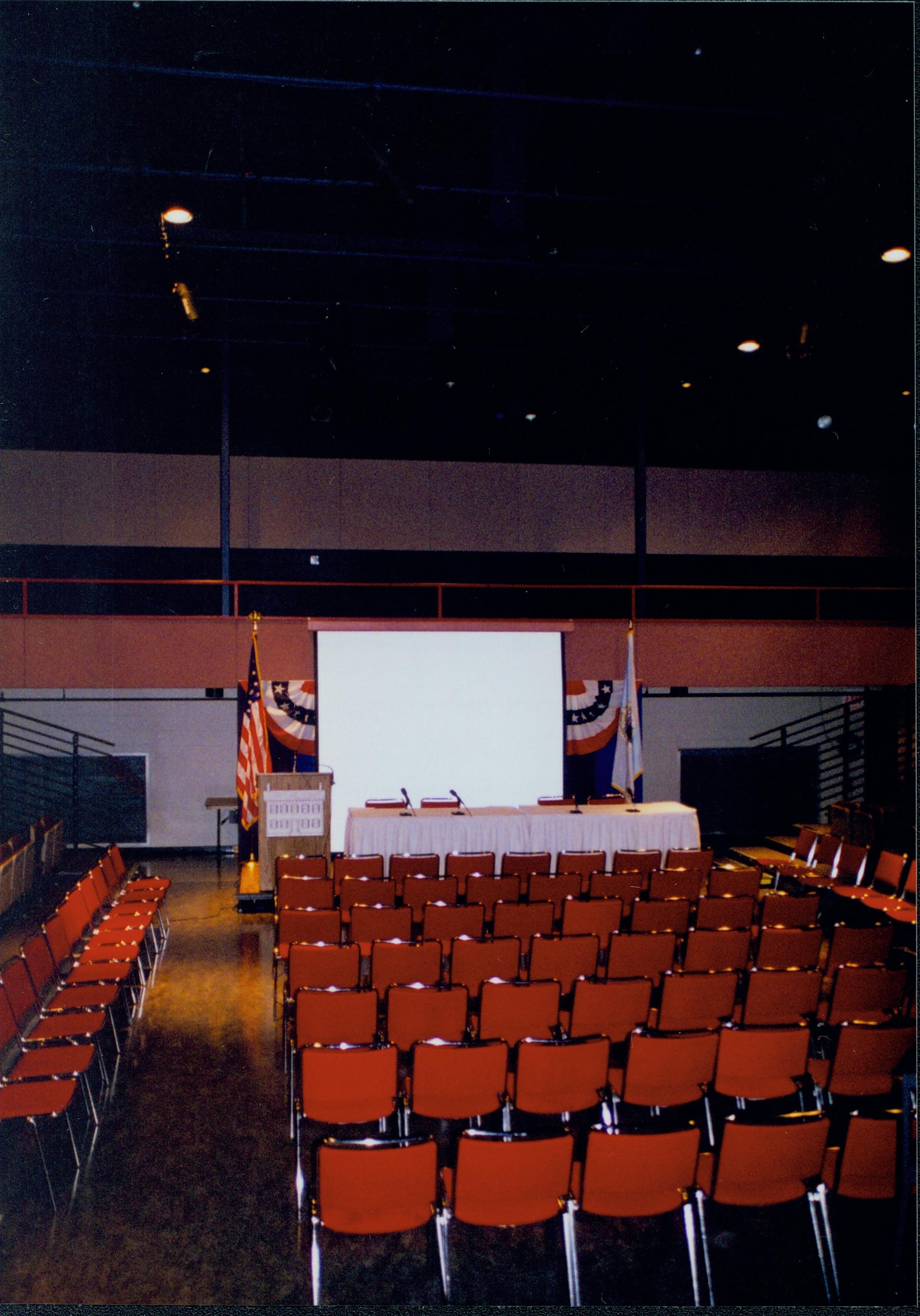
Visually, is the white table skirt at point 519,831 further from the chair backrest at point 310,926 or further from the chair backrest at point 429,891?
the chair backrest at point 310,926

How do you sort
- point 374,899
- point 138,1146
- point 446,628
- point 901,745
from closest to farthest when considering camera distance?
point 138,1146
point 374,899
point 446,628
point 901,745

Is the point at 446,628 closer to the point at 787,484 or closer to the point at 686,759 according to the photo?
the point at 686,759

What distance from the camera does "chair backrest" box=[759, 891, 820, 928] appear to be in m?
6.69

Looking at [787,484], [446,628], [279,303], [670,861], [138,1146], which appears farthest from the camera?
[787,484]

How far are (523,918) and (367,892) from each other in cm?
156

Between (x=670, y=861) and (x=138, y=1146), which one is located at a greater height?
(x=670, y=861)

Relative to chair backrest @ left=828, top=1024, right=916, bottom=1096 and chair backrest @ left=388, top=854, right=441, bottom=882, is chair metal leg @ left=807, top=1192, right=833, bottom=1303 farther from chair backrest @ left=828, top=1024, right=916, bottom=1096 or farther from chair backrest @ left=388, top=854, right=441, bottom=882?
chair backrest @ left=388, top=854, right=441, bottom=882

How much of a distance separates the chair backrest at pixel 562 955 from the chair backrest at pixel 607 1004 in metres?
0.77

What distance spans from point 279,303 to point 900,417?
10465 millimetres

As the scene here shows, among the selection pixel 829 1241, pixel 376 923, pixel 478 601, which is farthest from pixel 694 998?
pixel 478 601

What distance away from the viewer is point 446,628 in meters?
11.2

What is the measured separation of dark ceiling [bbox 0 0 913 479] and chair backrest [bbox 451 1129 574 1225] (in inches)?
277

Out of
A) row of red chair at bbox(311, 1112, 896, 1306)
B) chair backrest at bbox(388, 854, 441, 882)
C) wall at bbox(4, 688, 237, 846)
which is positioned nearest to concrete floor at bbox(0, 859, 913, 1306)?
row of red chair at bbox(311, 1112, 896, 1306)

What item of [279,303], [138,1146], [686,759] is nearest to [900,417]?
[686,759]
